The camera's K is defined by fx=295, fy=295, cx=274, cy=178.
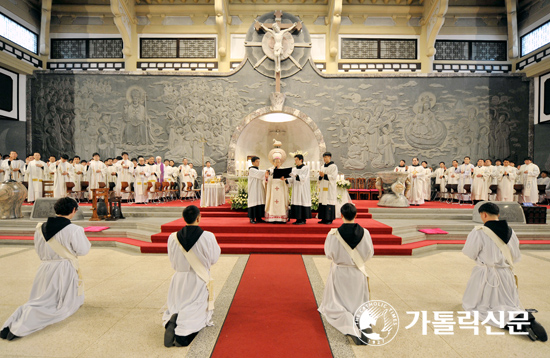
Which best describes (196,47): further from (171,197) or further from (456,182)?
(456,182)

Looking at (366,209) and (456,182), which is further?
(456,182)

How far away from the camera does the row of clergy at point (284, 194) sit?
6.55 metres

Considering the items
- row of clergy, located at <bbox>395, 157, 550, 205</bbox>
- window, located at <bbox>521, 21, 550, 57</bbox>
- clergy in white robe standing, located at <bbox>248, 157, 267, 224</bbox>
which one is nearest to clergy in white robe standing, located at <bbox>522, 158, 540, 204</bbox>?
row of clergy, located at <bbox>395, 157, 550, 205</bbox>

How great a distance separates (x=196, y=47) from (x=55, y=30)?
676cm

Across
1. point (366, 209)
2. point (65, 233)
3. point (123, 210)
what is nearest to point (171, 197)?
point (123, 210)

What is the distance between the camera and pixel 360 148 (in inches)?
506

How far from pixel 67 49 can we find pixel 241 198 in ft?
41.5

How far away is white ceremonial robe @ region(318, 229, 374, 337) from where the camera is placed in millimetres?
2848

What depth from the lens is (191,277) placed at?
9.24ft

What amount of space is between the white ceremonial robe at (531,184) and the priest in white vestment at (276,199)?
32.0 feet

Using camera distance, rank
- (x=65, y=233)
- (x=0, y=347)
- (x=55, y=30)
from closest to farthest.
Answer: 1. (x=0, y=347)
2. (x=65, y=233)
3. (x=55, y=30)

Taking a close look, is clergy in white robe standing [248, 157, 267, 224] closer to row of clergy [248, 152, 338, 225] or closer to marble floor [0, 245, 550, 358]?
row of clergy [248, 152, 338, 225]

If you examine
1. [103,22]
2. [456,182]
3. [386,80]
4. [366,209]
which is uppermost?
[103,22]

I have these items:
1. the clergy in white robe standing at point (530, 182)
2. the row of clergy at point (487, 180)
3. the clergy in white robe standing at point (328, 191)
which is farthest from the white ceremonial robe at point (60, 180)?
the clergy in white robe standing at point (530, 182)
